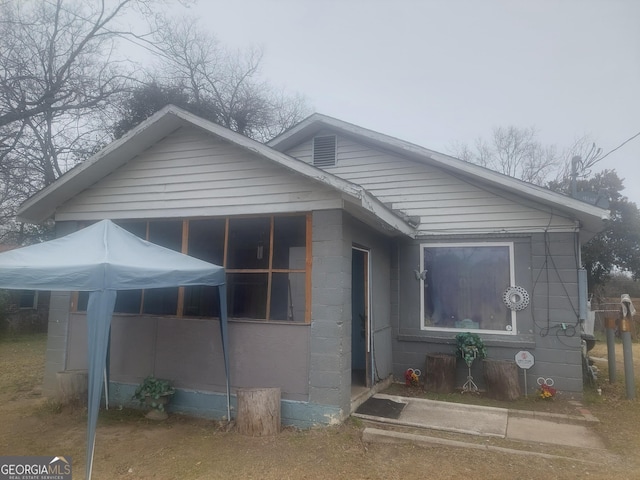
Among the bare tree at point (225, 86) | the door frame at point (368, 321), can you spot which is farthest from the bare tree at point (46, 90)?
the door frame at point (368, 321)

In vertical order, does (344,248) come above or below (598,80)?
below

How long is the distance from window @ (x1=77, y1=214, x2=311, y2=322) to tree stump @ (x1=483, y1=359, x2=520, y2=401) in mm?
3199

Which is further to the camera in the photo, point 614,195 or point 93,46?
point 614,195

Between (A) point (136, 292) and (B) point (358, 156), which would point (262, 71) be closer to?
(B) point (358, 156)

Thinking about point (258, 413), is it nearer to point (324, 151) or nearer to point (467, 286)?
point (467, 286)

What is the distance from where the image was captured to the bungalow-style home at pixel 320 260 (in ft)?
17.9

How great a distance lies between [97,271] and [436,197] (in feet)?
19.4

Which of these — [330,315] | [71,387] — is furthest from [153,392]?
[330,315]

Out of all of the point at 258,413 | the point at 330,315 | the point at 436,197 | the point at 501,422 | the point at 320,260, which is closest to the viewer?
the point at 258,413

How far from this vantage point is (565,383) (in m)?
6.86

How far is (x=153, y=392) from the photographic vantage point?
567 cm

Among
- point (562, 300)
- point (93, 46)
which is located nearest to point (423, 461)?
point (562, 300)

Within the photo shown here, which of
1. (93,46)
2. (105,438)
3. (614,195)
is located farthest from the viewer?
(614,195)

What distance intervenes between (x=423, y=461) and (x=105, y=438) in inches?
147
